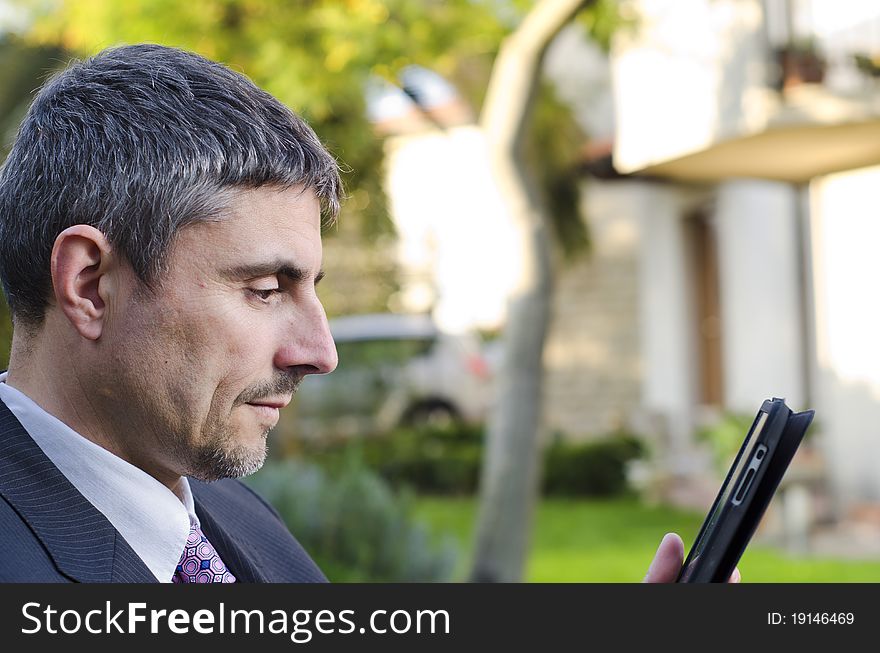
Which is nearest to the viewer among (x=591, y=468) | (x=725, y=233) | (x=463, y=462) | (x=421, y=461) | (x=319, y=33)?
(x=319, y=33)

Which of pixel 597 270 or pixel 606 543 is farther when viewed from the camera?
pixel 597 270

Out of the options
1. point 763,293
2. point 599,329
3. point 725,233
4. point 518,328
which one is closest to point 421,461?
point 599,329

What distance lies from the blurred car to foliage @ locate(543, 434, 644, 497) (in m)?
2.82

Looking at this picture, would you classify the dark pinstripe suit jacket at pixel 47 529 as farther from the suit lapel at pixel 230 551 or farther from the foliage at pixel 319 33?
the foliage at pixel 319 33

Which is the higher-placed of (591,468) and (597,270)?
(597,270)

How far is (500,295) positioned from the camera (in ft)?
56.4

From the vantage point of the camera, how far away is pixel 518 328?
21.2 feet

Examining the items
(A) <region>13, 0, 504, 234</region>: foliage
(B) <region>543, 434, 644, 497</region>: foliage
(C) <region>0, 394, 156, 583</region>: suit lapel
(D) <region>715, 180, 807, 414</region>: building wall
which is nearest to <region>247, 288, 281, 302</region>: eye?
(C) <region>0, 394, 156, 583</region>: suit lapel

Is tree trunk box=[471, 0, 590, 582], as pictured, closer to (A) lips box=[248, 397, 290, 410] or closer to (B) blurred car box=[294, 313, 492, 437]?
(A) lips box=[248, 397, 290, 410]

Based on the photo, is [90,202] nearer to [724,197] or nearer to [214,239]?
[214,239]

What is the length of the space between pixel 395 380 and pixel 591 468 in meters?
3.60

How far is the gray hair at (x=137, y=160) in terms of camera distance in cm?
147

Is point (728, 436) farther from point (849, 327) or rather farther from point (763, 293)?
point (763, 293)
